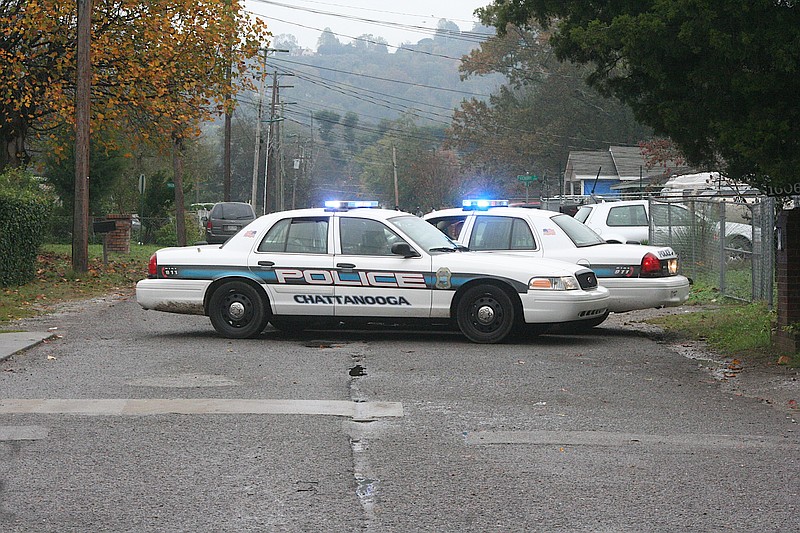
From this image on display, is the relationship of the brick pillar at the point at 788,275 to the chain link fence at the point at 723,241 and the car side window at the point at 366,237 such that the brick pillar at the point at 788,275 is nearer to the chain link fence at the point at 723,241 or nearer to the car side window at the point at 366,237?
the chain link fence at the point at 723,241

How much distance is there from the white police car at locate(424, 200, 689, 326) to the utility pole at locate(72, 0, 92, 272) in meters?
10.9

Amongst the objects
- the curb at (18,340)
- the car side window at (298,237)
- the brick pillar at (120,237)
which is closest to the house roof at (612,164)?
the brick pillar at (120,237)

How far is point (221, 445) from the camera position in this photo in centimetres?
713

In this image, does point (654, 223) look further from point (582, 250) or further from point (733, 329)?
point (733, 329)

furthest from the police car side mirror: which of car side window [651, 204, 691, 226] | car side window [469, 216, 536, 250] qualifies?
car side window [651, 204, 691, 226]

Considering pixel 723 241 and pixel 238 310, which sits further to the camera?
pixel 723 241

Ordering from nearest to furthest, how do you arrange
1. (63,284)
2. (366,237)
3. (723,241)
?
(366,237) < (723,241) < (63,284)

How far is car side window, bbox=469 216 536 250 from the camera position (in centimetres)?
1432

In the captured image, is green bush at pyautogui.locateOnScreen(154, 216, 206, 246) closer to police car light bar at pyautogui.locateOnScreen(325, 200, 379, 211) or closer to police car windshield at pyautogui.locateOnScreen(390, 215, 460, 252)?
police car light bar at pyautogui.locateOnScreen(325, 200, 379, 211)

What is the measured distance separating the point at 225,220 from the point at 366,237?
2567cm

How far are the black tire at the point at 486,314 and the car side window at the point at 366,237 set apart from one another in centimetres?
105

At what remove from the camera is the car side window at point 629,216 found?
24578 millimetres

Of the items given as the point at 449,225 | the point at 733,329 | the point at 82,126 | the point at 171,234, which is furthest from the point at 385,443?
the point at 171,234

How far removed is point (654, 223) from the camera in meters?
23.5
